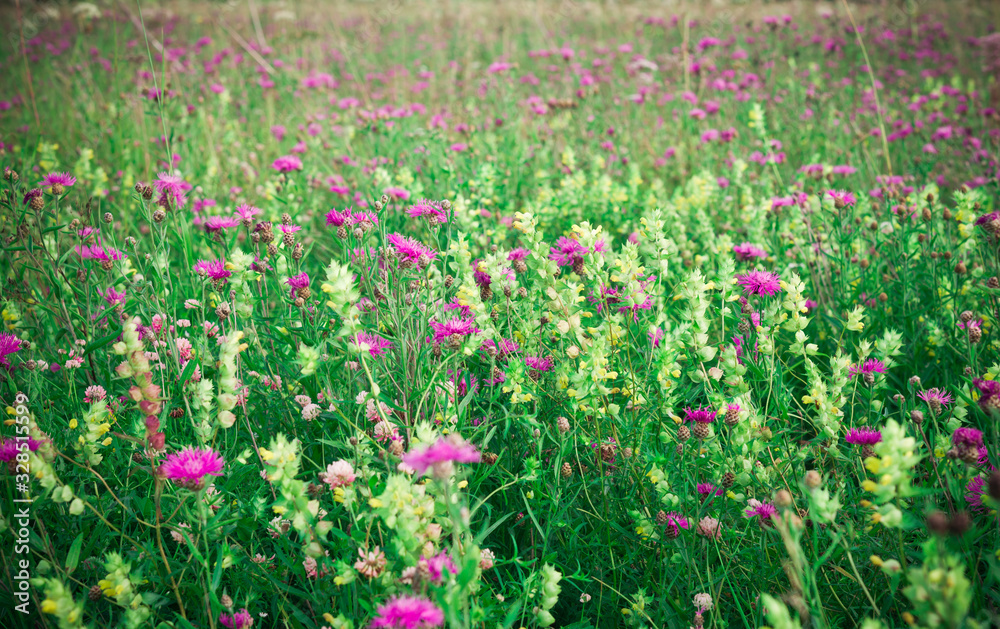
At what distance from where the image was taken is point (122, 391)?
6.10 feet

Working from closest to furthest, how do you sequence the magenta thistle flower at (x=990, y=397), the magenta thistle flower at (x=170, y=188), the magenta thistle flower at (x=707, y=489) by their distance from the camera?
the magenta thistle flower at (x=990, y=397) < the magenta thistle flower at (x=707, y=489) < the magenta thistle flower at (x=170, y=188)

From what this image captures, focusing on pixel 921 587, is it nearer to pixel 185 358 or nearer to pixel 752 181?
pixel 185 358

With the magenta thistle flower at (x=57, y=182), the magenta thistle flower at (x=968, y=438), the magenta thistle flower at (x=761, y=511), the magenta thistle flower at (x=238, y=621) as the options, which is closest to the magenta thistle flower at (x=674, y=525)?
the magenta thistle flower at (x=761, y=511)

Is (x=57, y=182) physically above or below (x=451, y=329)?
above

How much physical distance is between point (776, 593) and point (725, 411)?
0.45 m

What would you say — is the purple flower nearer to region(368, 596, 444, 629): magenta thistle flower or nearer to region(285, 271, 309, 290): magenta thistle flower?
region(368, 596, 444, 629): magenta thistle flower

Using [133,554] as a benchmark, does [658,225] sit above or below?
above

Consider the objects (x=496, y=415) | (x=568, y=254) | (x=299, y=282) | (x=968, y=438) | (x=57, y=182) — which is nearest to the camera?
(x=968, y=438)

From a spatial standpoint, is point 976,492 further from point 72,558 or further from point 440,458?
point 72,558

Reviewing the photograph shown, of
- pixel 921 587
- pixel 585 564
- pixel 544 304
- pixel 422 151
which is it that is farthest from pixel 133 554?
pixel 422 151

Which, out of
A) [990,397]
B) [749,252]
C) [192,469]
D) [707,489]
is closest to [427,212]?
[192,469]

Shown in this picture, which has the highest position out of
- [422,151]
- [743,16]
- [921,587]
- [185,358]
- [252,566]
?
[743,16]

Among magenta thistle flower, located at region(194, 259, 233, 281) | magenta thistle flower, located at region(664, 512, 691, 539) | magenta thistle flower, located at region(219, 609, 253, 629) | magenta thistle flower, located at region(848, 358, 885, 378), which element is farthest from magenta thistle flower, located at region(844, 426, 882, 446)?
magenta thistle flower, located at region(194, 259, 233, 281)

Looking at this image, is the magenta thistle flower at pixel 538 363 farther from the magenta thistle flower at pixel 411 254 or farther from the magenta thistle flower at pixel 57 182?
the magenta thistle flower at pixel 57 182
